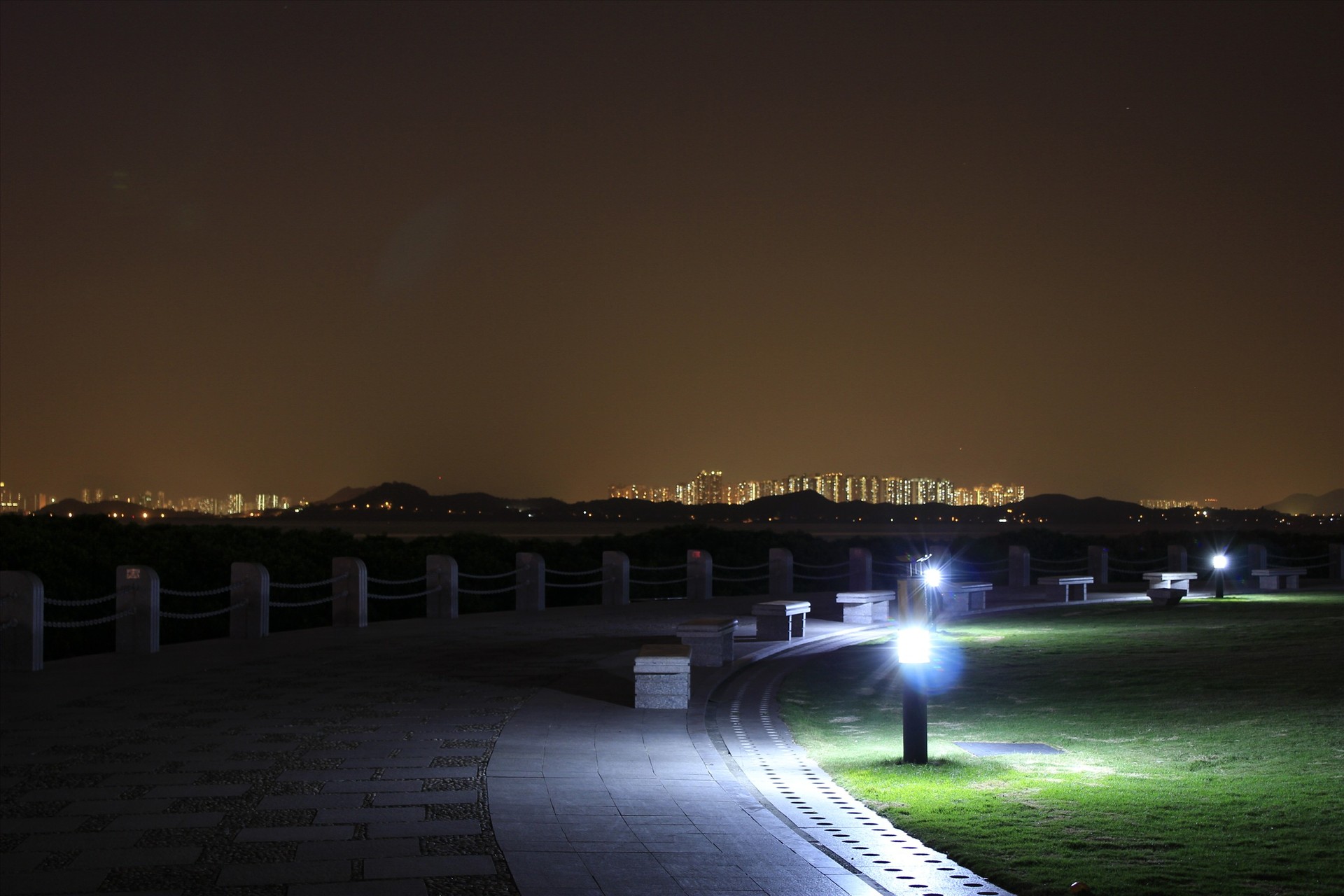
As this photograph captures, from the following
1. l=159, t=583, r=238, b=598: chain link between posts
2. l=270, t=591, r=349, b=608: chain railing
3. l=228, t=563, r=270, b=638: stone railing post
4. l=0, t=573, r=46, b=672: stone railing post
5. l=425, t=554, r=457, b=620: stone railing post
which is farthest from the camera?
l=425, t=554, r=457, b=620: stone railing post

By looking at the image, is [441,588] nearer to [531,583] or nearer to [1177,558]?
[531,583]

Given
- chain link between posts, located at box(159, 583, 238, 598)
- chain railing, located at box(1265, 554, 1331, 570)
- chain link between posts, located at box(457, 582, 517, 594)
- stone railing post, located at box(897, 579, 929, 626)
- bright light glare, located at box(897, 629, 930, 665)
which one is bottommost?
chain railing, located at box(1265, 554, 1331, 570)

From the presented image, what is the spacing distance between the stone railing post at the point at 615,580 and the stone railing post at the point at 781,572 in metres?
4.08

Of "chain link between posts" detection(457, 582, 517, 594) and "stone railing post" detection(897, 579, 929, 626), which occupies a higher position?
"stone railing post" detection(897, 579, 929, 626)

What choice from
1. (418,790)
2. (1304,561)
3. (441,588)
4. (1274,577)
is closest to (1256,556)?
(1274,577)

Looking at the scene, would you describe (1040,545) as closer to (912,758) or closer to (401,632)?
(401,632)

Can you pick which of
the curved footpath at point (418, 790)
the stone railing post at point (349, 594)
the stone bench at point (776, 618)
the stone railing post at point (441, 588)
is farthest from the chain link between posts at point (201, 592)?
the stone bench at point (776, 618)

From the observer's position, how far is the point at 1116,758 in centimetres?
991

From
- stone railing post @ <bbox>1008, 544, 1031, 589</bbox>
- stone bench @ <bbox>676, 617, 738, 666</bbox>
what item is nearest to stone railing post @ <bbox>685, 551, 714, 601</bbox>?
stone railing post @ <bbox>1008, 544, 1031, 589</bbox>

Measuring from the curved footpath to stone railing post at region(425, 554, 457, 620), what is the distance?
7523 millimetres

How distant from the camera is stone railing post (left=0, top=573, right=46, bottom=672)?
48.7 feet

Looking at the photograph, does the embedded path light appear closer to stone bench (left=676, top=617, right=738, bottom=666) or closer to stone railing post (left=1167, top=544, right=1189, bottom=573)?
stone railing post (left=1167, top=544, right=1189, bottom=573)

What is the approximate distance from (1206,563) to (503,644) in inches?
1244

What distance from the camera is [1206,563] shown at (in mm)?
42781
